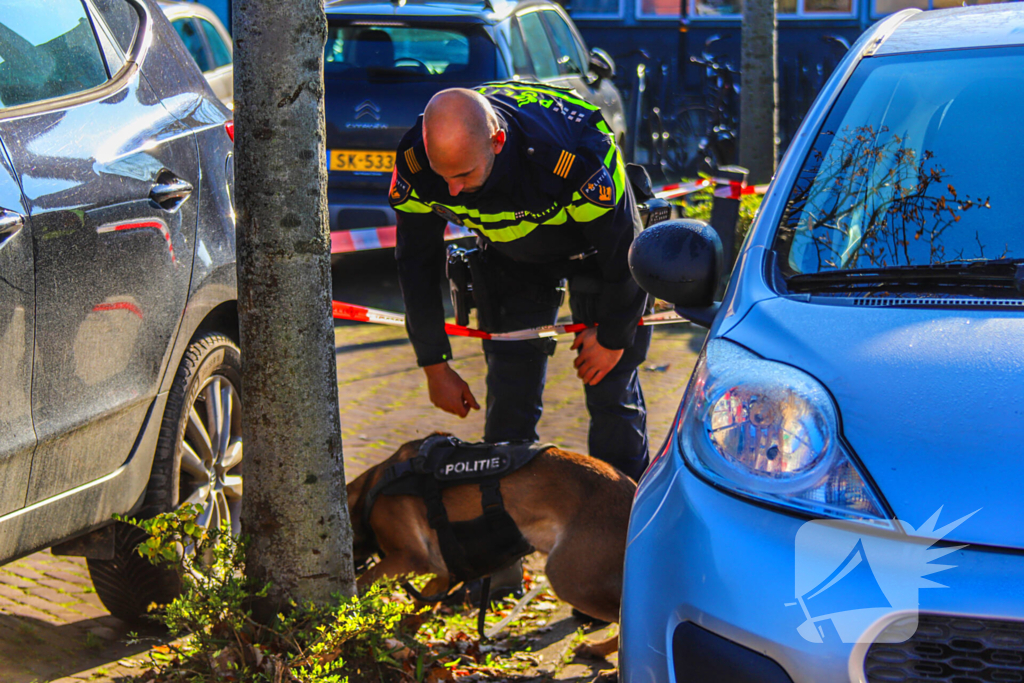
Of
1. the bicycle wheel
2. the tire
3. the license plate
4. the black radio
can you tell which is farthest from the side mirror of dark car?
the bicycle wheel

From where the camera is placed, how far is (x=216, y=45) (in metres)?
10.3

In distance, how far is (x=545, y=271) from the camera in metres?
3.58

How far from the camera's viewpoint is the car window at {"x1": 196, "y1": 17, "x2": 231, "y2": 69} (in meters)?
10.1

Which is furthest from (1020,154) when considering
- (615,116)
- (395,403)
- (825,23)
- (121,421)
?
(825,23)

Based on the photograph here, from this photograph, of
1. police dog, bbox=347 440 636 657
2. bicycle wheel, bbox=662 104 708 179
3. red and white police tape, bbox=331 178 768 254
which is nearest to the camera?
police dog, bbox=347 440 636 657

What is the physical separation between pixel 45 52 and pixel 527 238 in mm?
1457

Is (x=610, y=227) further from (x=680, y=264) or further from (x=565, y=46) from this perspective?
(x=565, y=46)

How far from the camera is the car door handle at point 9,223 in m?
2.45

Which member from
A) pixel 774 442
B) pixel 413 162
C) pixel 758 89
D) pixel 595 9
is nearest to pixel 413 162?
pixel 413 162

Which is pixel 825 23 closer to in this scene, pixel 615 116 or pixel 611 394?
pixel 615 116

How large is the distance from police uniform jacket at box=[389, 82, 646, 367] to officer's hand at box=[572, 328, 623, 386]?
34mm

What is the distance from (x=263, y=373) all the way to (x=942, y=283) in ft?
5.34

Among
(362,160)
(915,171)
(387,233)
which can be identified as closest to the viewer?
(915,171)

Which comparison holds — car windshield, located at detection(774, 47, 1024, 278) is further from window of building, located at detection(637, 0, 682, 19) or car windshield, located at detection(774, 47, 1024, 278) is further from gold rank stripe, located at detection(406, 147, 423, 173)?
window of building, located at detection(637, 0, 682, 19)
